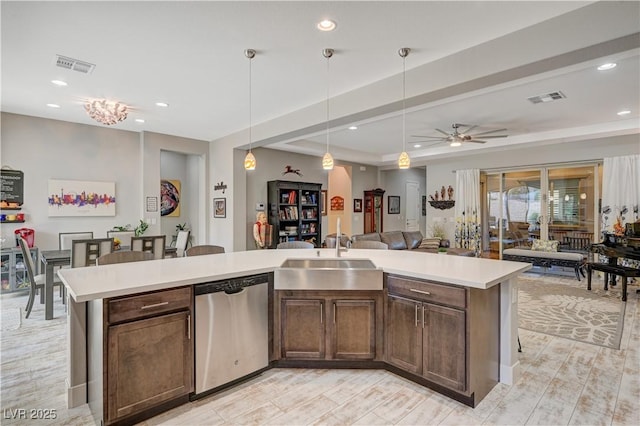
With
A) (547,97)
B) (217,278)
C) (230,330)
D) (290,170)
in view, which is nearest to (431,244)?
(290,170)

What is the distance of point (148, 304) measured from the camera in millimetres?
2012

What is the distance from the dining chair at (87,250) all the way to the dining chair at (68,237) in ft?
4.38

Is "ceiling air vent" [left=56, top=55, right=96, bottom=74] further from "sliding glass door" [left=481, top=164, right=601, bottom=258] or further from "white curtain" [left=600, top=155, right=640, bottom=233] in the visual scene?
"white curtain" [left=600, top=155, right=640, bottom=233]

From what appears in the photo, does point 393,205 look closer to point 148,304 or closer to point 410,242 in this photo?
point 410,242

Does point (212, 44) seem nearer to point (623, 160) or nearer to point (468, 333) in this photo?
point (468, 333)

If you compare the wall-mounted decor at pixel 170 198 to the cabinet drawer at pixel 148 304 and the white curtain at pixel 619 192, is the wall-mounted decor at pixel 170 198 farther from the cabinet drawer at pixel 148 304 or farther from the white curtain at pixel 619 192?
the white curtain at pixel 619 192

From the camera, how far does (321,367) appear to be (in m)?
2.73

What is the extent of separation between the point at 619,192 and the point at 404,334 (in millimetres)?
6371

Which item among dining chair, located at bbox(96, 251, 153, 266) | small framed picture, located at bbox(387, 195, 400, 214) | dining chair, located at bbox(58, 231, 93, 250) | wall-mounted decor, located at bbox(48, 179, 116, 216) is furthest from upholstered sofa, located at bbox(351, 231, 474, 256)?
dining chair, located at bbox(58, 231, 93, 250)

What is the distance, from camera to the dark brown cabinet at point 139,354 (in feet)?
6.21

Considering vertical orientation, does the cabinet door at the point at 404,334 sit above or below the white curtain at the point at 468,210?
below

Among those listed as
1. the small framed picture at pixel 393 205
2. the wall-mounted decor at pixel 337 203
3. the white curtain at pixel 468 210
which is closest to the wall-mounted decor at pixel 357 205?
the wall-mounted decor at pixel 337 203

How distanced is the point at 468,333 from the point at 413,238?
588 centimetres

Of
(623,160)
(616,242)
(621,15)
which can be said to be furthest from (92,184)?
(623,160)
